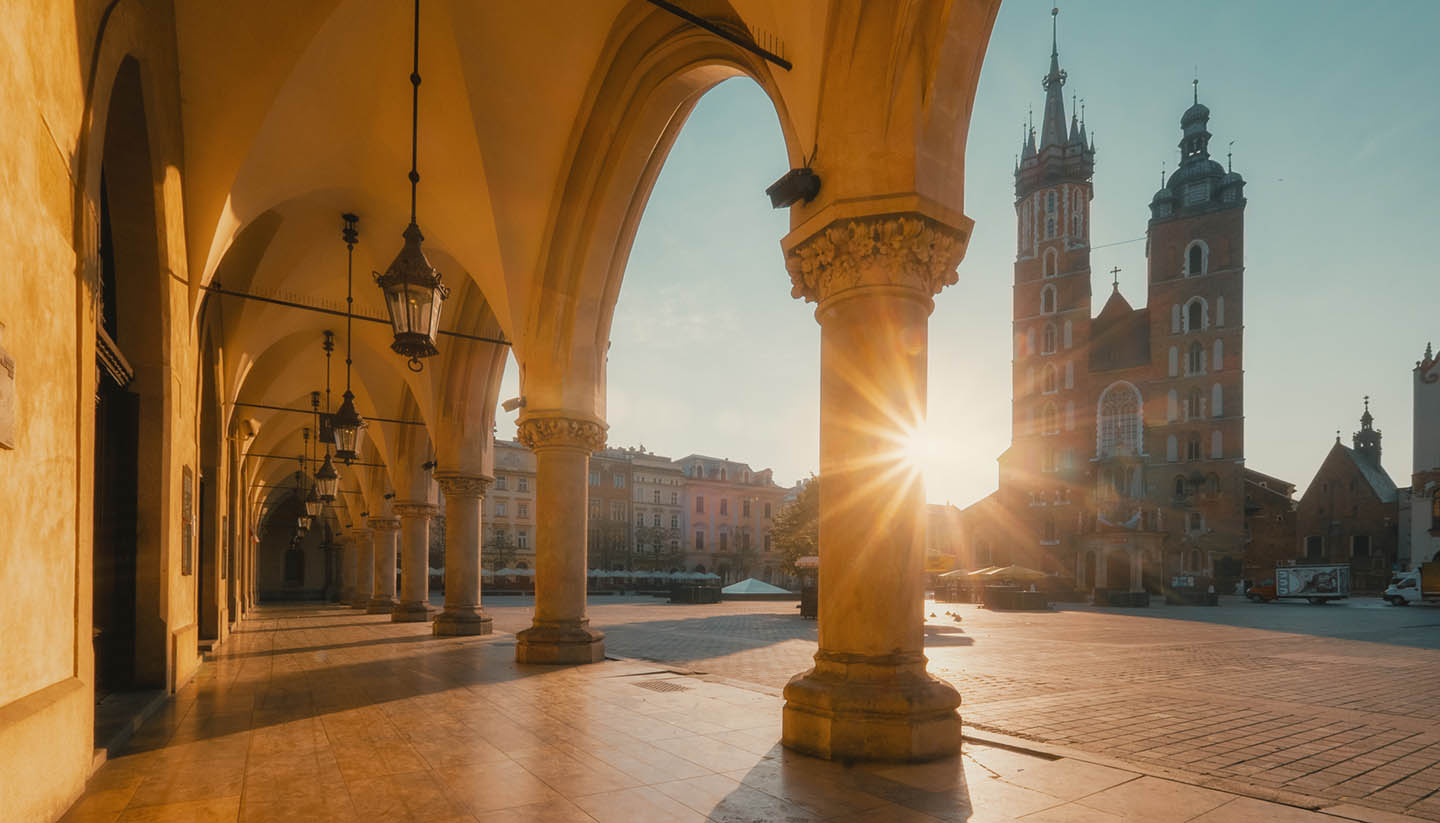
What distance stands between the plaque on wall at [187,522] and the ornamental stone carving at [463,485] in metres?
5.06

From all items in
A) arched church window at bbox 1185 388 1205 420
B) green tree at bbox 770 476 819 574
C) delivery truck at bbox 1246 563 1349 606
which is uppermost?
arched church window at bbox 1185 388 1205 420

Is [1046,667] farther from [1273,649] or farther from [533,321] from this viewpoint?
[533,321]

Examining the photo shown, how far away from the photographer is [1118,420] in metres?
53.9

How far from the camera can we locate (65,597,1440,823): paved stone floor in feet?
12.9

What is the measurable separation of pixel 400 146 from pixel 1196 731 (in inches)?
416

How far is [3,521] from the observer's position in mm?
3338

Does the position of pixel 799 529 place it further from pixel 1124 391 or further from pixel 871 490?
pixel 871 490

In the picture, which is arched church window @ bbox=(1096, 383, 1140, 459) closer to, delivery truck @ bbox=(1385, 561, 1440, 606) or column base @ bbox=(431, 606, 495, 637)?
delivery truck @ bbox=(1385, 561, 1440, 606)

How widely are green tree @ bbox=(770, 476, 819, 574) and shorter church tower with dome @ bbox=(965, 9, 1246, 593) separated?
20576 millimetres

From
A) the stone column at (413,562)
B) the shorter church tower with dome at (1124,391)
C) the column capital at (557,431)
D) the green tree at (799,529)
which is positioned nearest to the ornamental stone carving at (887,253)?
the column capital at (557,431)

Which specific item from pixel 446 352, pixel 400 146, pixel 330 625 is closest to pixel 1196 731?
pixel 400 146

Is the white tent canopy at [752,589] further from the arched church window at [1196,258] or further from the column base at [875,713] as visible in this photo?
the arched church window at [1196,258]

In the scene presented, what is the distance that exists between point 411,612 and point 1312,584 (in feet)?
141

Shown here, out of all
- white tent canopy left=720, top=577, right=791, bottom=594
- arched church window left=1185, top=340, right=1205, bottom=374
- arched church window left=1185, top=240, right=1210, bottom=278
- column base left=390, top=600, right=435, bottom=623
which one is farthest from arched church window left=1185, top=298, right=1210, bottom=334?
column base left=390, top=600, right=435, bottom=623
